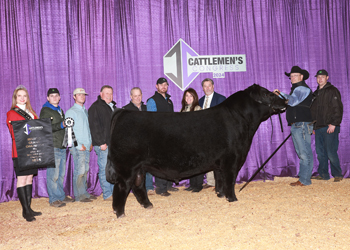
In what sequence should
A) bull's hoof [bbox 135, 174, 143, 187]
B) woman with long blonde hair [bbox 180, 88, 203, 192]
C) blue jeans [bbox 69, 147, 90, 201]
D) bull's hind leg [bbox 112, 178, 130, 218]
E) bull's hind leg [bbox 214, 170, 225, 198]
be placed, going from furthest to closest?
woman with long blonde hair [bbox 180, 88, 203, 192] → blue jeans [bbox 69, 147, 90, 201] → bull's hind leg [bbox 214, 170, 225, 198] → bull's hoof [bbox 135, 174, 143, 187] → bull's hind leg [bbox 112, 178, 130, 218]

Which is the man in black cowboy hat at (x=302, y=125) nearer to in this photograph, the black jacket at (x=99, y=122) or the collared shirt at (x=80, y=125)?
the black jacket at (x=99, y=122)

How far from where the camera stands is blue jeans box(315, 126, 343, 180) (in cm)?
550

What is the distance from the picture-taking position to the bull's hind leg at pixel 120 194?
3547 millimetres

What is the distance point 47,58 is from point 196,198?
369 centimetres

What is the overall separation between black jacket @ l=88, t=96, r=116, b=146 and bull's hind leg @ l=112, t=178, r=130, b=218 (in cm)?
129

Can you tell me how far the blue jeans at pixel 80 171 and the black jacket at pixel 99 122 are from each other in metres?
0.28

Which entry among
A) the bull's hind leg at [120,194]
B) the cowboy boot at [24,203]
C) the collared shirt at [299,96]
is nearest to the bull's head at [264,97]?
the collared shirt at [299,96]

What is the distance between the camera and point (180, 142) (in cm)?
366

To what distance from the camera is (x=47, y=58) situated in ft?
17.8

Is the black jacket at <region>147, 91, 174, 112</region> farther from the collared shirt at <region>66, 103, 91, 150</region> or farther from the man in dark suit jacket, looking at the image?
the collared shirt at <region>66, 103, 91, 150</region>

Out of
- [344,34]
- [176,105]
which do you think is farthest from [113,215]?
[344,34]

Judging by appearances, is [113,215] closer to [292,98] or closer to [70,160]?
[70,160]

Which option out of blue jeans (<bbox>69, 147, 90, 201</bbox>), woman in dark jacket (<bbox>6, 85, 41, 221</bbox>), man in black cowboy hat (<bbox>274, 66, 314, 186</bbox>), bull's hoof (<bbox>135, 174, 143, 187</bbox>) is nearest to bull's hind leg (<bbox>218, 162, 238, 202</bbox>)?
bull's hoof (<bbox>135, 174, 143, 187</bbox>)

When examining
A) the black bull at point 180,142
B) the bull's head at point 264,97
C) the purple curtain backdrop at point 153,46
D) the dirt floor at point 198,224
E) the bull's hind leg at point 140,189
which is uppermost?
the purple curtain backdrop at point 153,46
